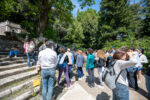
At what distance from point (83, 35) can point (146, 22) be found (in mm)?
11595

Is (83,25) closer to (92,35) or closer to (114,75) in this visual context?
(92,35)

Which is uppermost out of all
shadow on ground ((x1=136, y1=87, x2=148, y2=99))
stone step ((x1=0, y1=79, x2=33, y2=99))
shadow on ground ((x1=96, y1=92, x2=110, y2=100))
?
stone step ((x1=0, y1=79, x2=33, y2=99))

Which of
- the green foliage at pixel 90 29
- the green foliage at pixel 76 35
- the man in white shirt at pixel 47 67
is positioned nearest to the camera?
the man in white shirt at pixel 47 67

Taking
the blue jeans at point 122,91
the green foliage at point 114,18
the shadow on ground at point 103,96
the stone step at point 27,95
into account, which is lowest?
the shadow on ground at point 103,96

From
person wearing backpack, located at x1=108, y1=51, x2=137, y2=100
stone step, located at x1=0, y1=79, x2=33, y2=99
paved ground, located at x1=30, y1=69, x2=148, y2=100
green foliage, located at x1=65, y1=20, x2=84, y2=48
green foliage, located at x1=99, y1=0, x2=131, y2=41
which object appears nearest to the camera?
person wearing backpack, located at x1=108, y1=51, x2=137, y2=100

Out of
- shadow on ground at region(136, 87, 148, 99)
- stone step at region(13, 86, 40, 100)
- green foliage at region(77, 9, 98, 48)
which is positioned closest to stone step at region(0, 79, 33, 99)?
stone step at region(13, 86, 40, 100)

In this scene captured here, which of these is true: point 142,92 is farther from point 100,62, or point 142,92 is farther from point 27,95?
point 27,95

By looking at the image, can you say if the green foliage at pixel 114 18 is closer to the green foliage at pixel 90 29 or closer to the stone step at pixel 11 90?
the green foliage at pixel 90 29

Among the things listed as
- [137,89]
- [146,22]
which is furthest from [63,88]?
[146,22]

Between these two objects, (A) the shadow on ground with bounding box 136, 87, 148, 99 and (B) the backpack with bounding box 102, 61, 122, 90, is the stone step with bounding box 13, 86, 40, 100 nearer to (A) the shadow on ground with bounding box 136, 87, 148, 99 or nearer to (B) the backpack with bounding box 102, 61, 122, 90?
(B) the backpack with bounding box 102, 61, 122, 90

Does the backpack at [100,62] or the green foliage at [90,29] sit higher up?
the green foliage at [90,29]

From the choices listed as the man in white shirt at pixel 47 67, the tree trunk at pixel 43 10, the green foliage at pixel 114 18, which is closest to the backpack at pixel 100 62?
the man in white shirt at pixel 47 67

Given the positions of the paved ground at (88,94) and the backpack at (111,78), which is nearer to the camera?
the backpack at (111,78)

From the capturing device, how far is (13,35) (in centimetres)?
1166
